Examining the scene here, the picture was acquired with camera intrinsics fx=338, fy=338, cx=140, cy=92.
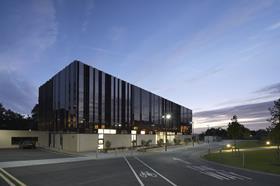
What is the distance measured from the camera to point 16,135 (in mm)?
67312

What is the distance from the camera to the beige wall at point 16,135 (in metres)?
65.1

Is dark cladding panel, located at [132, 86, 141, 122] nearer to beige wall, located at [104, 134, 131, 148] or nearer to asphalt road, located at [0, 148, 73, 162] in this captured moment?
beige wall, located at [104, 134, 131, 148]

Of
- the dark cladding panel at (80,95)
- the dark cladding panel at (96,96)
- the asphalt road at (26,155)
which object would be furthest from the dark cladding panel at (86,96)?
the asphalt road at (26,155)

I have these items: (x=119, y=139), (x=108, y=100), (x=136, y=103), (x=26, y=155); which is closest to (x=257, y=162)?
(x=26, y=155)

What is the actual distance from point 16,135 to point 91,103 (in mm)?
19717

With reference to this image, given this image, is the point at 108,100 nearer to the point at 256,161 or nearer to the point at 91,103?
the point at 91,103

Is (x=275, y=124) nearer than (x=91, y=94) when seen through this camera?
Yes

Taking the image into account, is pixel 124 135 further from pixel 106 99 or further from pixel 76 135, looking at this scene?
pixel 76 135

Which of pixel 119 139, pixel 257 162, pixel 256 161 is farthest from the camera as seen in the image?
pixel 119 139

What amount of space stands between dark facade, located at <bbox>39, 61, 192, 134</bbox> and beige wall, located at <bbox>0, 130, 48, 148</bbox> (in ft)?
7.45

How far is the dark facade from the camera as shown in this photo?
186 ft

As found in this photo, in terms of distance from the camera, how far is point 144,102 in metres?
83.4

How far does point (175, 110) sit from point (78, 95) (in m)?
56.7

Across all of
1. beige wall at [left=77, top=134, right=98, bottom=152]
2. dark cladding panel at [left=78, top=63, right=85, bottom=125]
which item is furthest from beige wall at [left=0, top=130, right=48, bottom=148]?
beige wall at [left=77, top=134, right=98, bottom=152]
